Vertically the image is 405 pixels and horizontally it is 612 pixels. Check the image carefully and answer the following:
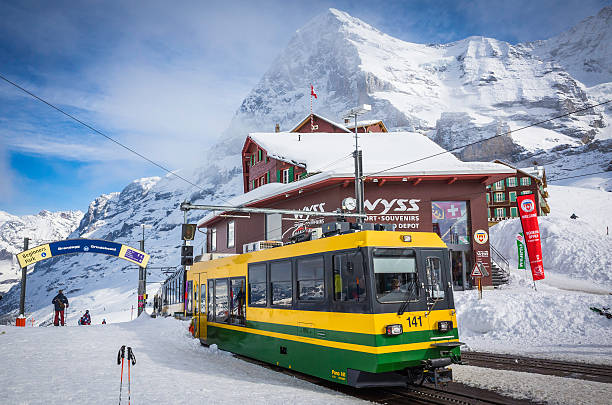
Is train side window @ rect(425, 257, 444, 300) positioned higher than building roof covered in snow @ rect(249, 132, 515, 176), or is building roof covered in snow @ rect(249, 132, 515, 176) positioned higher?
building roof covered in snow @ rect(249, 132, 515, 176)

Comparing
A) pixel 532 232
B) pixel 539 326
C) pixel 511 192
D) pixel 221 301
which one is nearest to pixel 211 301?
pixel 221 301

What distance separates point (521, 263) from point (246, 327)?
2383 cm

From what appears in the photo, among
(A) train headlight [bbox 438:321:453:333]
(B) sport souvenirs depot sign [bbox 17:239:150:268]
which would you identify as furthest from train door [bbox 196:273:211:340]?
(B) sport souvenirs depot sign [bbox 17:239:150:268]

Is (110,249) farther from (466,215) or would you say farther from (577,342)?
(577,342)

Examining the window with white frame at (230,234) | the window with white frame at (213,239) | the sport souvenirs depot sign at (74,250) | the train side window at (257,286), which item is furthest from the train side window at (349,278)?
the window with white frame at (213,239)

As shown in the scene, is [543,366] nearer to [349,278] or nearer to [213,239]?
[349,278]

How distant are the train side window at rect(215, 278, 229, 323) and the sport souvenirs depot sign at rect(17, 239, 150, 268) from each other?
16.3 m

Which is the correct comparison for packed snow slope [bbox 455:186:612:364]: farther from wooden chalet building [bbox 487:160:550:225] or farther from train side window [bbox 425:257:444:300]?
wooden chalet building [bbox 487:160:550:225]

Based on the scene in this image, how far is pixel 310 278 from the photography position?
909 centimetres

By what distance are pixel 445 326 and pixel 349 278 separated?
205 centimetres

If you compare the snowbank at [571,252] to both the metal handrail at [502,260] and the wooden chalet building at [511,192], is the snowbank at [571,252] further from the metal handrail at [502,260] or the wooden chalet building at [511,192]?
the wooden chalet building at [511,192]

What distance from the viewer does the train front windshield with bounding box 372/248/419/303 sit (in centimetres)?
781

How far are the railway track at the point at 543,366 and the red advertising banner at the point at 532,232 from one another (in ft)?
30.6

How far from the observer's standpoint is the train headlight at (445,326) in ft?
26.8
